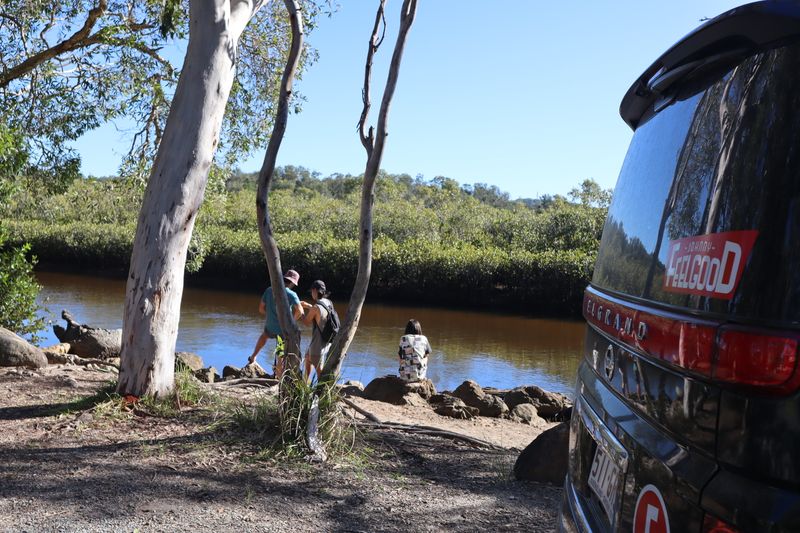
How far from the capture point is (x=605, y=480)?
2.28m

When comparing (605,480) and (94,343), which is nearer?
(605,480)

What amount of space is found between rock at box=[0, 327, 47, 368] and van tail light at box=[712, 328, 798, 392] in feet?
30.9

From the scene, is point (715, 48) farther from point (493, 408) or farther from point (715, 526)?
point (493, 408)

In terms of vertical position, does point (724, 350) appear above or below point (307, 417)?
above

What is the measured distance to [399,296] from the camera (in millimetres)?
33219

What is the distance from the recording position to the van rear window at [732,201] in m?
1.53

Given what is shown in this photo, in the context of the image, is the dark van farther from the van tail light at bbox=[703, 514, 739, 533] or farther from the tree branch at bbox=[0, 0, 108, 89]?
the tree branch at bbox=[0, 0, 108, 89]

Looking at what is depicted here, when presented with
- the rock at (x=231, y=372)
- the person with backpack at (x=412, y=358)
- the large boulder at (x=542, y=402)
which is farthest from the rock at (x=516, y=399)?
the rock at (x=231, y=372)

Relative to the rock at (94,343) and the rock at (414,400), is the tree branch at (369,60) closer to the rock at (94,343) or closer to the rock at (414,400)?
the rock at (414,400)

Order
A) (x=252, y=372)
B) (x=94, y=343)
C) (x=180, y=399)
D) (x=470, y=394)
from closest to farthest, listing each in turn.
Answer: (x=180, y=399), (x=470, y=394), (x=252, y=372), (x=94, y=343)

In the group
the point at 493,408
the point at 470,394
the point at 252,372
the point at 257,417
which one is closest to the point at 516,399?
the point at 470,394

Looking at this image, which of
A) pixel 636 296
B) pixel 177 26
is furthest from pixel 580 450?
pixel 177 26

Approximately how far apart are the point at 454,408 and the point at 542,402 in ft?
7.13

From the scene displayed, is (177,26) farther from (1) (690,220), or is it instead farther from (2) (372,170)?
(1) (690,220)
